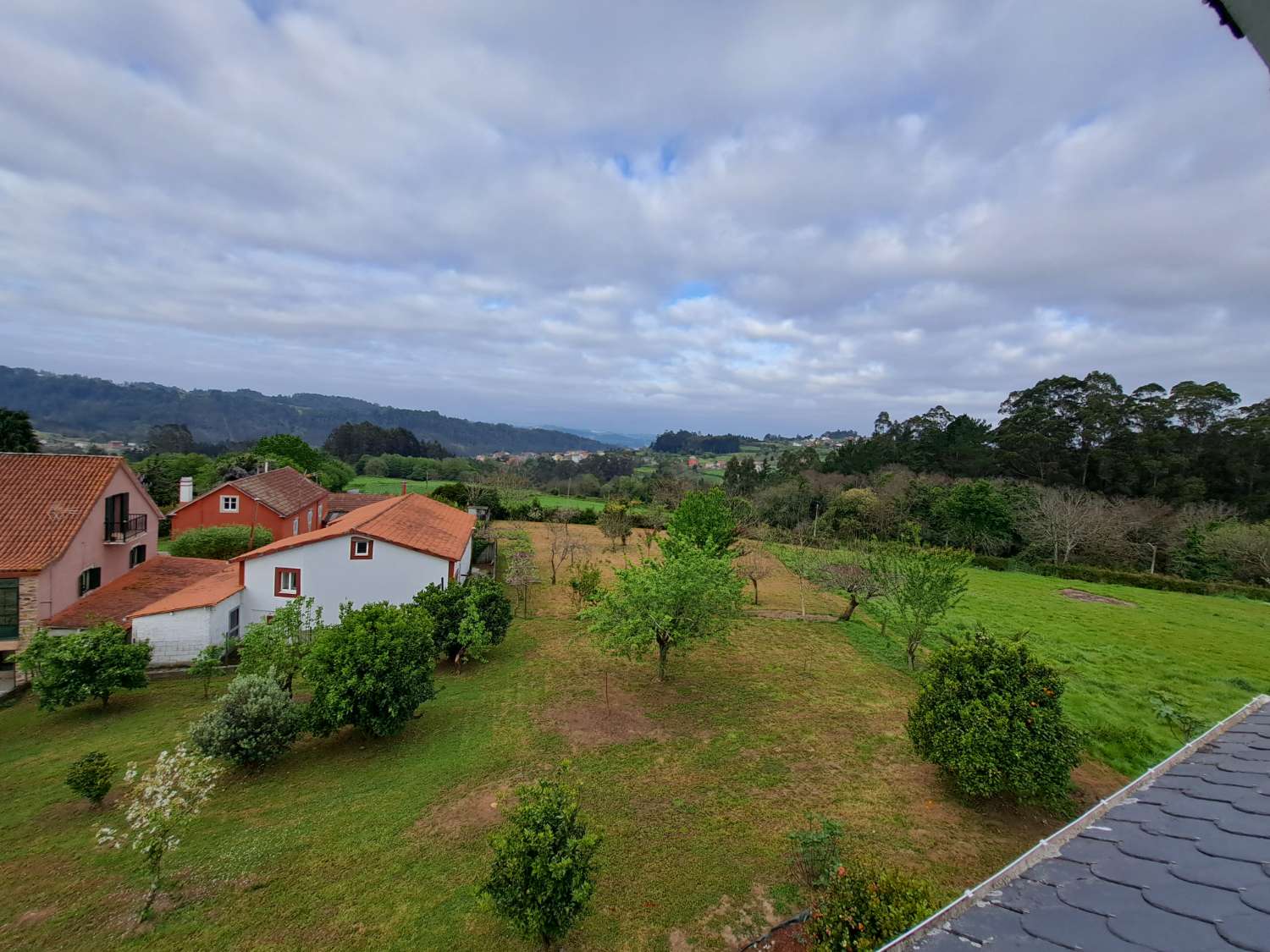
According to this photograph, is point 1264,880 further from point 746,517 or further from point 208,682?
point 746,517

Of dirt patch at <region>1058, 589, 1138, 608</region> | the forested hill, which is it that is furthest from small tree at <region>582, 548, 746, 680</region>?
the forested hill

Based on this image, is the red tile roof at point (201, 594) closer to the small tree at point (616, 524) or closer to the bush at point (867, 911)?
the bush at point (867, 911)

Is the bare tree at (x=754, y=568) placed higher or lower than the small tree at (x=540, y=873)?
lower

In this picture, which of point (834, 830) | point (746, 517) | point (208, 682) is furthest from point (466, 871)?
point (746, 517)

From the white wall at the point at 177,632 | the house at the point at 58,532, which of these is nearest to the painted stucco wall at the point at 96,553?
the house at the point at 58,532

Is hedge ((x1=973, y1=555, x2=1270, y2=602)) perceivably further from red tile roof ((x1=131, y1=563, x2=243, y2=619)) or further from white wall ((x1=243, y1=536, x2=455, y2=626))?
red tile roof ((x1=131, y1=563, x2=243, y2=619))
